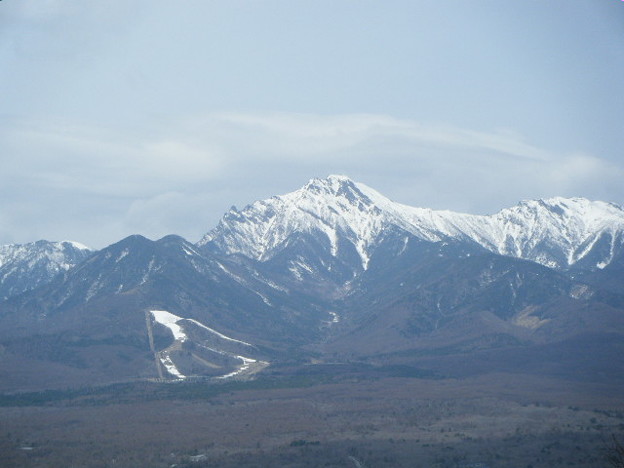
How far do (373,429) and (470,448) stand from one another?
22.1 m

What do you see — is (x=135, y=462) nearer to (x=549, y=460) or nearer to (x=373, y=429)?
(x=373, y=429)

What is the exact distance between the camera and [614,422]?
149250 millimetres

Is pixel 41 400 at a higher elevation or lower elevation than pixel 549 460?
higher

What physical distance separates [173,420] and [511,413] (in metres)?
59.4

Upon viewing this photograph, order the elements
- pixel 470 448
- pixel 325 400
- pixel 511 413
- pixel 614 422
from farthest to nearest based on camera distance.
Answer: pixel 325 400 → pixel 511 413 → pixel 614 422 → pixel 470 448

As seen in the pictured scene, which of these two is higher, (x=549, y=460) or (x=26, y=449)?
(x=26, y=449)

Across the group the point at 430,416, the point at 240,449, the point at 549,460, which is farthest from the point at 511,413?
the point at 240,449

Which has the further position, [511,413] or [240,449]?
[511,413]

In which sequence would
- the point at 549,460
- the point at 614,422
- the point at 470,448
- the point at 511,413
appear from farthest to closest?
the point at 511,413
the point at 614,422
the point at 470,448
the point at 549,460

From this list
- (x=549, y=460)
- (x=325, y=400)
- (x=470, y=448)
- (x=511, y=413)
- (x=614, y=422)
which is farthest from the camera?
(x=325, y=400)

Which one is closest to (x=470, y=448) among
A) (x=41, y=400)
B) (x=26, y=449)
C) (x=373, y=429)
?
(x=373, y=429)

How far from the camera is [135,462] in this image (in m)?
127

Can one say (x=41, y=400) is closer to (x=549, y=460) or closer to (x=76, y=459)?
(x=76, y=459)

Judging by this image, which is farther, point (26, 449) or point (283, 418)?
point (283, 418)
